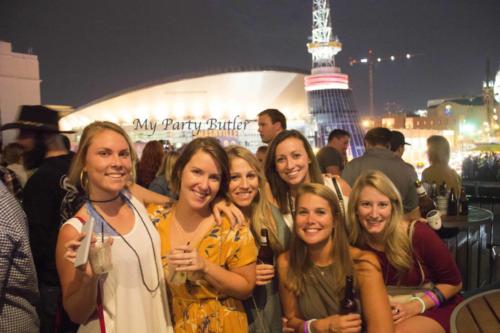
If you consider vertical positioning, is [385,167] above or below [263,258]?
above

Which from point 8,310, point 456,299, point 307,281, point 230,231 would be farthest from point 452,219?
point 8,310

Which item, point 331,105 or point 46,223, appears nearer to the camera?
point 46,223

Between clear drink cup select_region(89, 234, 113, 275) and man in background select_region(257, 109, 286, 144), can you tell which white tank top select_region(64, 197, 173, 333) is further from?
man in background select_region(257, 109, 286, 144)

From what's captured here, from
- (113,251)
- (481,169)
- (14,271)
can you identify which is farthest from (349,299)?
(481,169)

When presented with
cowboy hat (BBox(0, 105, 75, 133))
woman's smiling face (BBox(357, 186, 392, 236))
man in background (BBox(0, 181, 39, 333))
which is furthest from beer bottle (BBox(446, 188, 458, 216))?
man in background (BBox(0, 181, 39, 333))

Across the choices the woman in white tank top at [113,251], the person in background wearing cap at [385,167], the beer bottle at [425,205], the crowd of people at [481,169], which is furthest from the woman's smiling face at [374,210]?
the crowd of people at [481,169]

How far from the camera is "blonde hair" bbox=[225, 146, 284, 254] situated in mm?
2748

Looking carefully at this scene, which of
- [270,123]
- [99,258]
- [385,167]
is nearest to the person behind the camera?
[99,258]

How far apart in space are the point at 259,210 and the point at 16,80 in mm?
38335

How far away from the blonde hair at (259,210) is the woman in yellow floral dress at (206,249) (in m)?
0.39

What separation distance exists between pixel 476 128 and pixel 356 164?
90.3m

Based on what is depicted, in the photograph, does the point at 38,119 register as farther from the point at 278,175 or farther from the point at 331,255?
the point at 331,255

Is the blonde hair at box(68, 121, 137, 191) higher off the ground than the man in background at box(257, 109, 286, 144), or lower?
lower

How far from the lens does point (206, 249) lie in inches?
88.2
